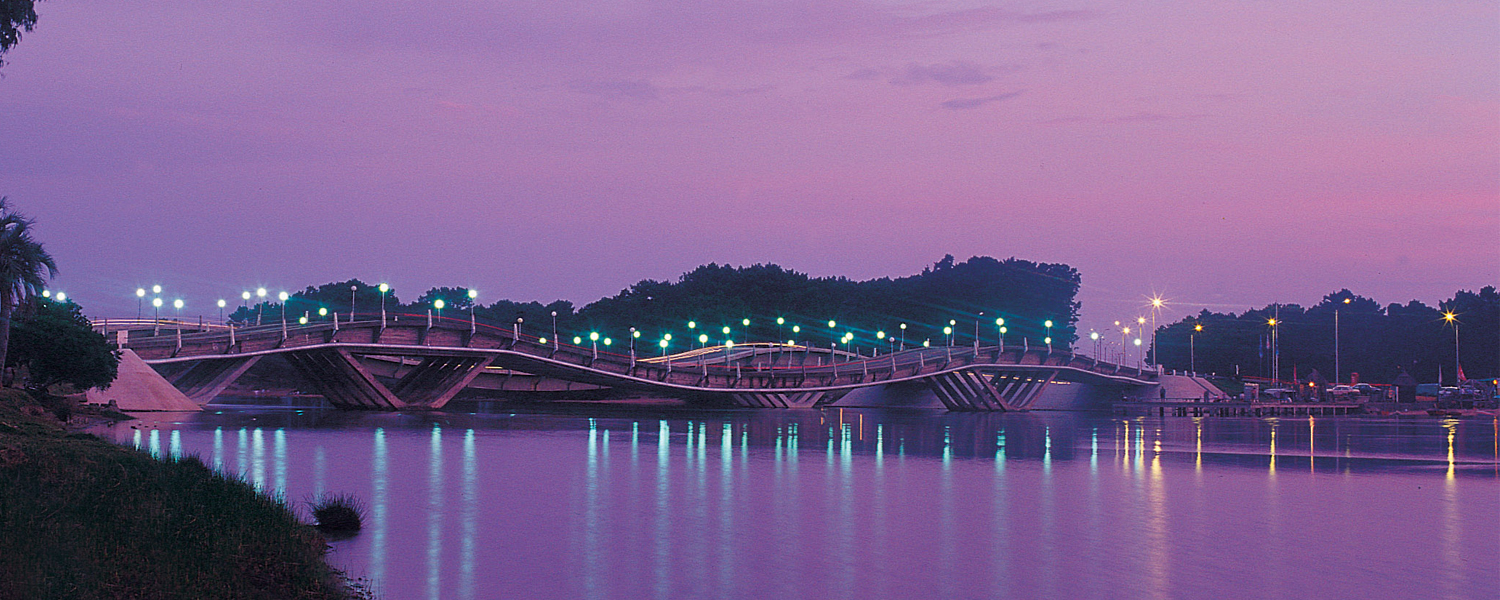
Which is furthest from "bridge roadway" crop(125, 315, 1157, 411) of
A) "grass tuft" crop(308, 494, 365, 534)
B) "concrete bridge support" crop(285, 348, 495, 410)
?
"grass tuft" crop(308, 494, 365, 534)

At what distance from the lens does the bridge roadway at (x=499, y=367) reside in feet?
247

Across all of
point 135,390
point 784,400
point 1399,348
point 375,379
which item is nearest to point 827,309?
point 784,400

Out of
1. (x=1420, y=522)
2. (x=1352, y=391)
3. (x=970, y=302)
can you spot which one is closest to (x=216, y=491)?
(x=1420, y=522)

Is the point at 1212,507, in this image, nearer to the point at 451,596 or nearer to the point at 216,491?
the point at 451,596

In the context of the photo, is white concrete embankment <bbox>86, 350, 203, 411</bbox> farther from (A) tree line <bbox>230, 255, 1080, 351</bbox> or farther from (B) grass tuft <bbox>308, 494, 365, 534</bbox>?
(A) tree line <bbox>230, 255, 1080, 351</bbox>

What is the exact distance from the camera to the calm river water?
739 inches

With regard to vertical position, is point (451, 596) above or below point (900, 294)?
below

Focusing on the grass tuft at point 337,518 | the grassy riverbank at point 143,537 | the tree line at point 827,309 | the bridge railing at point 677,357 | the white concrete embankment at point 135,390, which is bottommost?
the grass tuft at point 337,518

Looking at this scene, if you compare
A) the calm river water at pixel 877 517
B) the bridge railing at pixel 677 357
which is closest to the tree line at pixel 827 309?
the bridge railing at pixel 677 357

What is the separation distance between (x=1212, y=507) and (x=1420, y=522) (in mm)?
4205

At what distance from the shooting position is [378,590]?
17.0 m

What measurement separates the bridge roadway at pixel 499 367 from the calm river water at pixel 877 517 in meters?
22.0

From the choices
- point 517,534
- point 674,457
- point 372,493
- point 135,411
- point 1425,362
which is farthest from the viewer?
point 1425,362

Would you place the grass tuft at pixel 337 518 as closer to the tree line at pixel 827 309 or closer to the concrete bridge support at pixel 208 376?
the concrete bridge support at pixel 208 376
